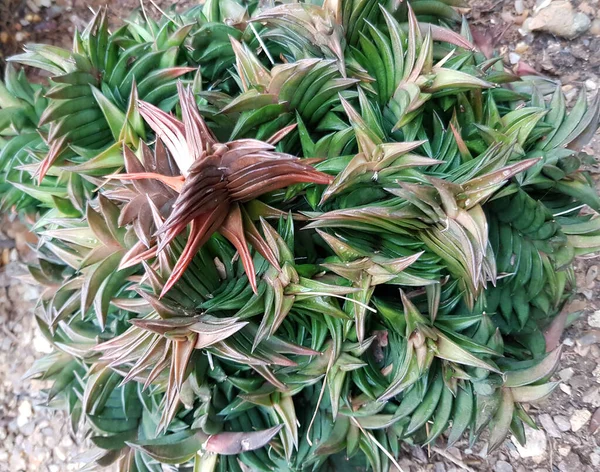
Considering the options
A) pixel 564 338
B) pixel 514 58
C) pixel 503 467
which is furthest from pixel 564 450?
pixel 514 58

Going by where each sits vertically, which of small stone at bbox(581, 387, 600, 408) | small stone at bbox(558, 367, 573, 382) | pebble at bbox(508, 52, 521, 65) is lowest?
small stone at bbox(581, 387, 600, 408)

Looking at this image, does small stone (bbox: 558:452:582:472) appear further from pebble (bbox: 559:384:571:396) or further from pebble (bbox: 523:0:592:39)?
pebble (bbox: 523:0:592:39)

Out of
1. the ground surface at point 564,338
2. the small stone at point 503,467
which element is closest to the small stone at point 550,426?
the ground surface at point 564,338

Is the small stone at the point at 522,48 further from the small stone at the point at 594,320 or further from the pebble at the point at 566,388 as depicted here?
the pebble at the point at 566,388

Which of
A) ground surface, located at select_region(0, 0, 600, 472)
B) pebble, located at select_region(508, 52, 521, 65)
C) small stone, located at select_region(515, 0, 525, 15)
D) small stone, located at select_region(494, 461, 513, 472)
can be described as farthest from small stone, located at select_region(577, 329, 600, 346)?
small stone, located at select_region(515, 0, 525, 15)

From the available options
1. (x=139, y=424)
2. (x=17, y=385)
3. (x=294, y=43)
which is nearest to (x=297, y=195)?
(x=294, y=43)

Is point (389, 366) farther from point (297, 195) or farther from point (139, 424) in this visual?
point (139, 424)
